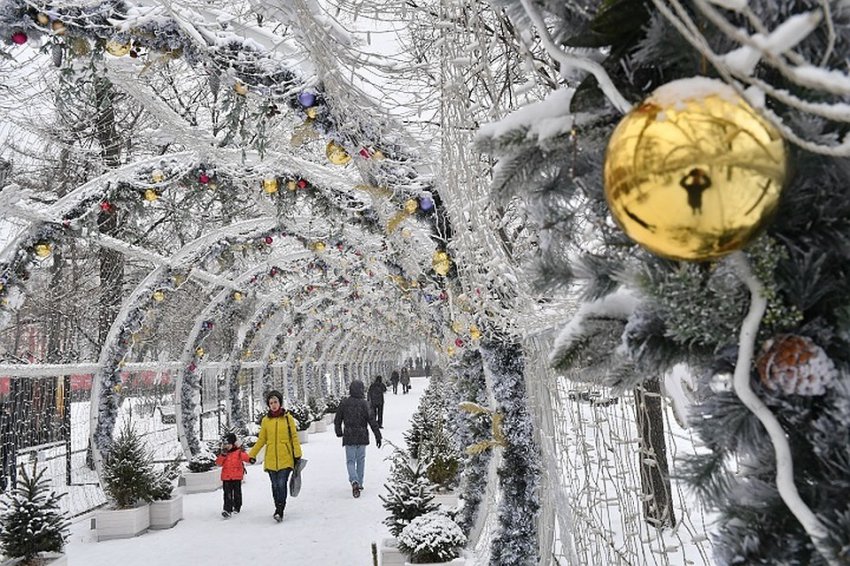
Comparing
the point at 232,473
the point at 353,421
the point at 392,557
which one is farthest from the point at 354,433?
the point at 392,557

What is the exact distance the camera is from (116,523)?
8930 millimetres

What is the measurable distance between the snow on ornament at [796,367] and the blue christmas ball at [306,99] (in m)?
3.77

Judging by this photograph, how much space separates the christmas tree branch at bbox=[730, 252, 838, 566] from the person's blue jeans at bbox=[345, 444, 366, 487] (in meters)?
10.5

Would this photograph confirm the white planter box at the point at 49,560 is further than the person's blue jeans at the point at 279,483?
No

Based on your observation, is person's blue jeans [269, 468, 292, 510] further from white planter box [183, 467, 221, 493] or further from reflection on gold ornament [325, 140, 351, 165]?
reflection on gold ornament [325, 140, 351, 165]

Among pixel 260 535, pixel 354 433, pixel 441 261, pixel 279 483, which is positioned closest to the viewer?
pixel 441 261

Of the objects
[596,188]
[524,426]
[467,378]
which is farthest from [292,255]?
[596,188]

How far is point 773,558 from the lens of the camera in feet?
3.42

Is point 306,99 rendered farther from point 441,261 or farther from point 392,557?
point 392,557

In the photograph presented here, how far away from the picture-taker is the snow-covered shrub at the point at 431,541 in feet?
20.1

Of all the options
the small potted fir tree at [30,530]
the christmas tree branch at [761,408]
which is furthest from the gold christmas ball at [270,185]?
the christmas tree branch at [761,408]

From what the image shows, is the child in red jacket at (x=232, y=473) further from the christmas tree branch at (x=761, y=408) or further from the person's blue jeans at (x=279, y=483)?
the christmas tree branch at (x=761, y=408)

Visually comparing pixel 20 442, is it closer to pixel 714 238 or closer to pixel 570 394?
pixel 570 394

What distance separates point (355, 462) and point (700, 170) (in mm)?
10889
